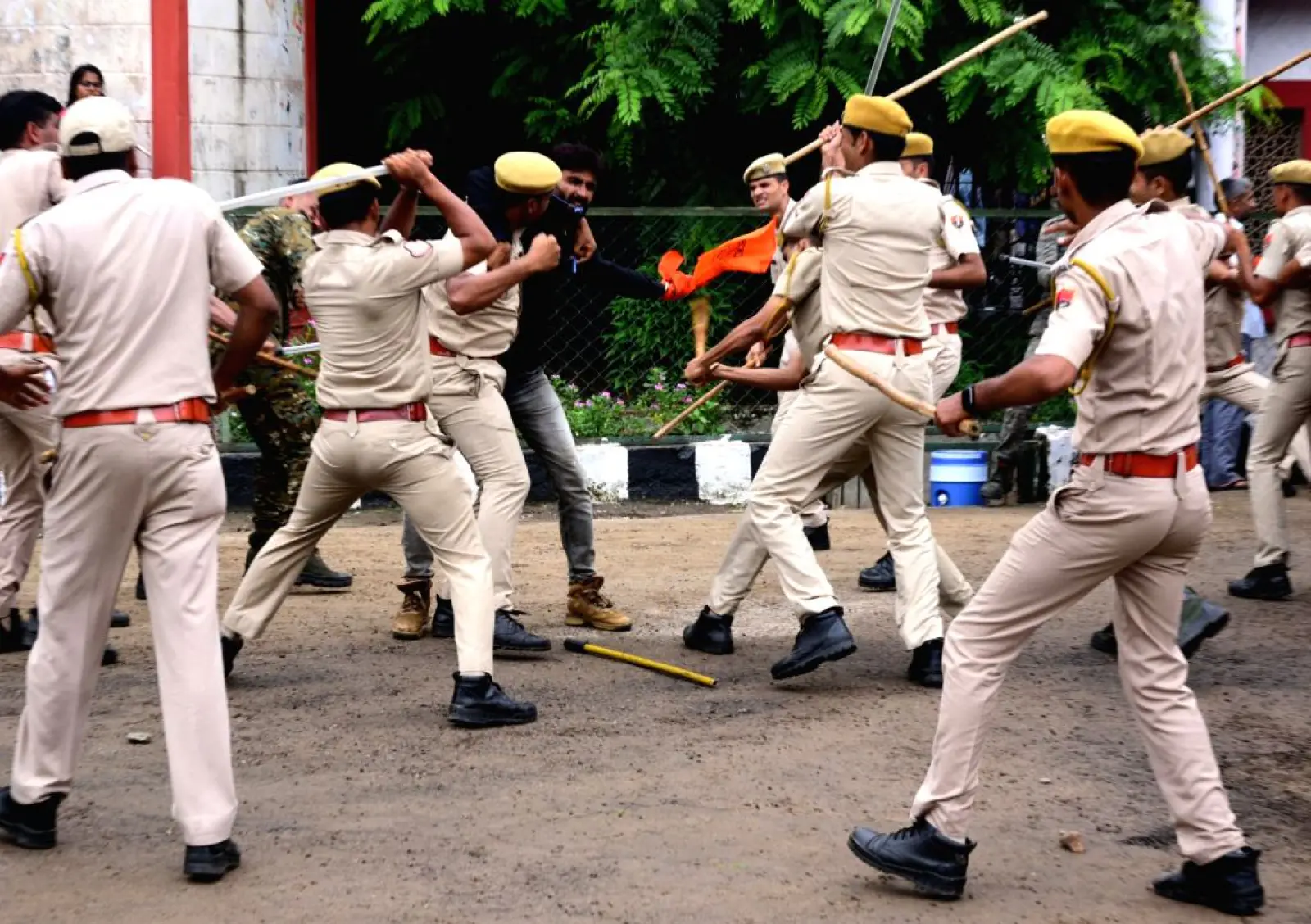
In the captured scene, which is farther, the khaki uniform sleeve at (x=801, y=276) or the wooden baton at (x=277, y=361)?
the wooden baton at (x=277, y=361)

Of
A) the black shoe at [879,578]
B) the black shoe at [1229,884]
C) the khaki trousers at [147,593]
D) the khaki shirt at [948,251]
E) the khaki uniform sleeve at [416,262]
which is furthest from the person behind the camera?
the black shoe at [879,578]

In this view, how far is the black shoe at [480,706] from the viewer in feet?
20.4

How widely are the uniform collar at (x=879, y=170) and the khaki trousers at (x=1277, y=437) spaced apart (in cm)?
280

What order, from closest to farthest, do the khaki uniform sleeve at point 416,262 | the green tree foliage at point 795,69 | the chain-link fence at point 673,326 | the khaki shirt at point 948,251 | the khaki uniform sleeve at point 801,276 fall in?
the khaki uniform sleeve at point 416,262, the khaki uniform sleeve at point 801,276, the khaki shirt at point 948,251, the green tree foliage at point 795,69, the chain-link fence at point 673,326

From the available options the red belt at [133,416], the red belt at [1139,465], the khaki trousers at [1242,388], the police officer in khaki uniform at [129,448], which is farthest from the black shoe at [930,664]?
the red belt at [133,416]

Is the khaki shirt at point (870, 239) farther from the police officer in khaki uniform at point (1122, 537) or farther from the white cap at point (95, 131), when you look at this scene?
the white cap at point (95, 131)

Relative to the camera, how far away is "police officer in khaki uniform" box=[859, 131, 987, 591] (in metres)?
7.89

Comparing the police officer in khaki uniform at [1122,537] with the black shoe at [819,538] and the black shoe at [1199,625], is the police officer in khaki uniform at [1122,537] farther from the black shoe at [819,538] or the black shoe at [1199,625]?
the black shoe at [819,538]

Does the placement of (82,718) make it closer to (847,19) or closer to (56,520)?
(56,520)

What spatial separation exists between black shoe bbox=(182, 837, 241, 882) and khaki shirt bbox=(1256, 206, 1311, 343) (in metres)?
5.83

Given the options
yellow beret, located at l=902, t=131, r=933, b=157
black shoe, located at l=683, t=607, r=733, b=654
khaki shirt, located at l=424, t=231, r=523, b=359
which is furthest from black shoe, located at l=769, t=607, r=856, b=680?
yellow beret, located at l=902, t=131, r=933, b=157

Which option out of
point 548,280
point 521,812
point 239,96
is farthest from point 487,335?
point 239,96

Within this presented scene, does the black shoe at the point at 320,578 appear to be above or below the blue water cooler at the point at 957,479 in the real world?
below

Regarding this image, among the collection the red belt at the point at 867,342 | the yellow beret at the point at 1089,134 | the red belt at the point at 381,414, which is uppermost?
the yellow beret at the point at 1089,134
